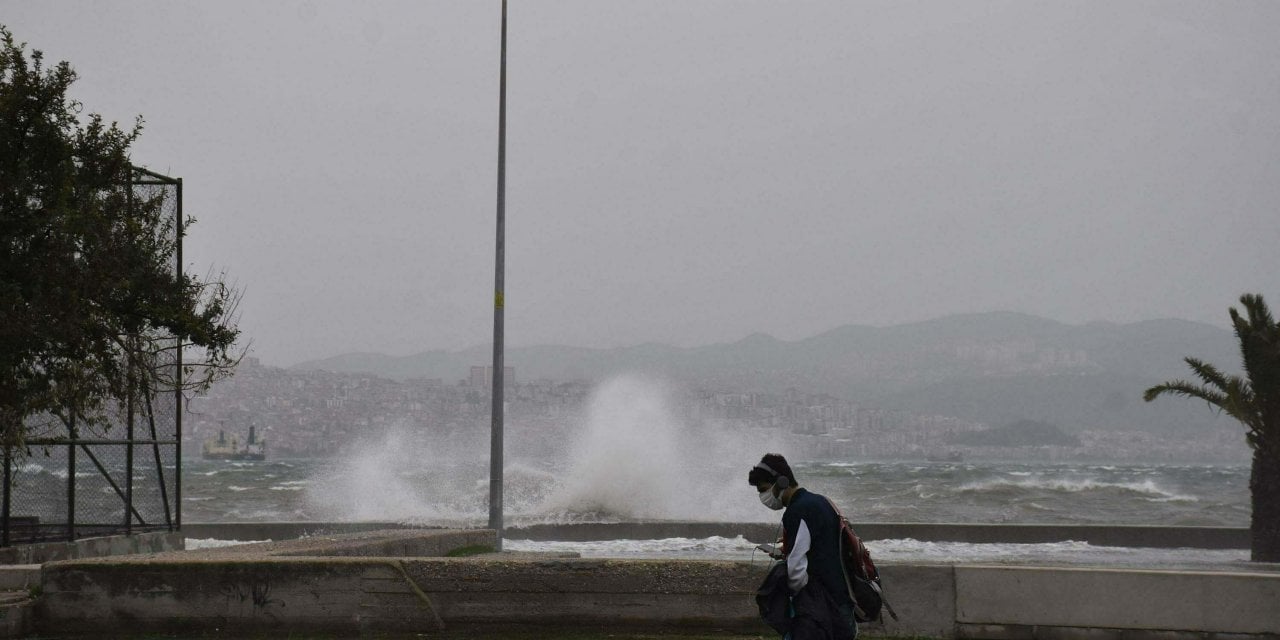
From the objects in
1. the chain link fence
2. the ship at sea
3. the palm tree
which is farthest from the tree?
the ship at sea

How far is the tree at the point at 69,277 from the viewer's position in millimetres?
11859

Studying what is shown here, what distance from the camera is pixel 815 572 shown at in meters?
6.57

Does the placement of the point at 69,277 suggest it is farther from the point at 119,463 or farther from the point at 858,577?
the point at 858,577

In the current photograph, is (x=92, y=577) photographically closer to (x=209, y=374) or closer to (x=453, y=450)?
(x=209, y=374)

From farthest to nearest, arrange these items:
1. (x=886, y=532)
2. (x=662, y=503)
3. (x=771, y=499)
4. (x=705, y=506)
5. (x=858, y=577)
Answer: (x=705, y=506)
(x=662, y=503)
(x=886, y=532)
(x=771, y=499)
(x=858, y=577)

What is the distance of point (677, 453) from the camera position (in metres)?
47.7

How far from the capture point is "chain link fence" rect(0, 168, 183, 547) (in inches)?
587

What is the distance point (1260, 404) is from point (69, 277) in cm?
2072

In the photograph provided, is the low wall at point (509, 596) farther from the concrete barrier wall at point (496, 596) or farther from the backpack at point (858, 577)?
the backpack at point (858, 577)

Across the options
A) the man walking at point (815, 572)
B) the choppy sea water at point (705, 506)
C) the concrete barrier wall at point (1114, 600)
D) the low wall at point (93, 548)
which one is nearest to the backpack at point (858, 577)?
the man walking at point (815, 572)

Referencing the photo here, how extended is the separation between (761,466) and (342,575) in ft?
14.2

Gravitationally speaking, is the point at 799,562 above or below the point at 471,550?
above

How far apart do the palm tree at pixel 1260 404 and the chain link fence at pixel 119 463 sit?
17503mm

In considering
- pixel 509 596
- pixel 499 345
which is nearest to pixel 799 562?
pixel 509 596
